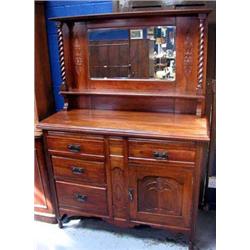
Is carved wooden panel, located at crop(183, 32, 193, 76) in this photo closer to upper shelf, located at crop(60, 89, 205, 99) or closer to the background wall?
upper shelf, located at crop(60, 89, 205, 99)

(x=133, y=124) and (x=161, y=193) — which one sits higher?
(x=133, y=124)

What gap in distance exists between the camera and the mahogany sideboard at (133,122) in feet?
5.07

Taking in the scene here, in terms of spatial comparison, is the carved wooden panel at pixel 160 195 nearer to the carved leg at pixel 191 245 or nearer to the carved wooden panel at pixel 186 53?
the carved leg at pixel 191 245

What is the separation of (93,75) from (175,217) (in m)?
1.14

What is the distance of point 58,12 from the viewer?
1979mm

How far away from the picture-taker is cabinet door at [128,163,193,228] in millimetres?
1555

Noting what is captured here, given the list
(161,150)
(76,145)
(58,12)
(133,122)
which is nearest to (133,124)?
(133,122)

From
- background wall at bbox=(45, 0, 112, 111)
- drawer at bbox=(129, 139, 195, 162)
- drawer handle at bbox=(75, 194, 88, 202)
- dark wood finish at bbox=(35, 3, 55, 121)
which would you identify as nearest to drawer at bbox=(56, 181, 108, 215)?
drawer handle at bbox=(75, 194, 88, 202)

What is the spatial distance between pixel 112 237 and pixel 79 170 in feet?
1.92

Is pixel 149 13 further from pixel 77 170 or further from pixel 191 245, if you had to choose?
pixel 191 245

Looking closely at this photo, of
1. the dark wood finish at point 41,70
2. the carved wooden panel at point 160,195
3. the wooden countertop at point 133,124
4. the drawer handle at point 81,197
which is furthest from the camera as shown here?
the dark wood finish at point 41,70

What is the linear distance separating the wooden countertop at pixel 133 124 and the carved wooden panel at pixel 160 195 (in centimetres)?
31

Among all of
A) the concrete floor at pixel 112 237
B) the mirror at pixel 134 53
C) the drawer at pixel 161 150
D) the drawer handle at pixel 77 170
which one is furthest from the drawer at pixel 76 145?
the concrete floor at pixel 112 237
